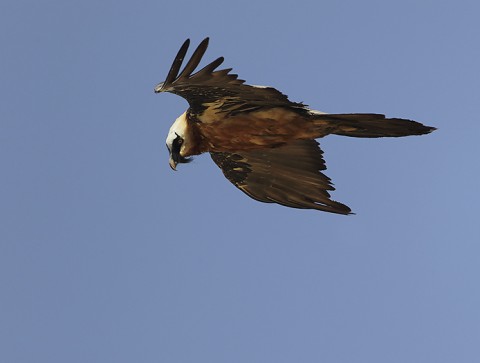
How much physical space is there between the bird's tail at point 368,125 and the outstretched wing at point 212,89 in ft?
1.28

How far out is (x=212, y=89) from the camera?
10.2m

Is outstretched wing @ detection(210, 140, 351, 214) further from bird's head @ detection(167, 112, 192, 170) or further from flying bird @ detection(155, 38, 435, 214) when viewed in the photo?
bird's head @ detection(167, 112, 192, 170)

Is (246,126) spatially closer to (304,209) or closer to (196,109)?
(196,109)

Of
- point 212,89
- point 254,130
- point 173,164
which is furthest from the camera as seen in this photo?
point 173,164

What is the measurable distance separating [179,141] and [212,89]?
3.99 ft

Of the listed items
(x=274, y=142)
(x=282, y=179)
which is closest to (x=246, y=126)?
(x=274, y=142)

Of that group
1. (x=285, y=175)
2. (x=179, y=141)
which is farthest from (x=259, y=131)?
(x=285, y=175)

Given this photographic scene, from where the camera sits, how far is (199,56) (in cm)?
959

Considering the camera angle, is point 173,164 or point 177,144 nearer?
point 177,144

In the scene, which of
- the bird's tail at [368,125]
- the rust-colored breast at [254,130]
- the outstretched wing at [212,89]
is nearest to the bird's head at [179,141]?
the rust-colored breast at [254,130]

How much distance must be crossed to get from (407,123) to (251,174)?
2.51 m

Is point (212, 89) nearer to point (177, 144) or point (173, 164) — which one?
point (177, 144)

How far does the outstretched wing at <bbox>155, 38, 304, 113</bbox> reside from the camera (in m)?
9.70

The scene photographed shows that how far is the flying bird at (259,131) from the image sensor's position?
10094 mm
